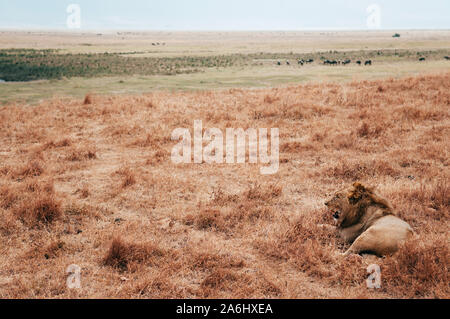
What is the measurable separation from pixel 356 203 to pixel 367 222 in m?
0.32

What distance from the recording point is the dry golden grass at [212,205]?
4676 mm

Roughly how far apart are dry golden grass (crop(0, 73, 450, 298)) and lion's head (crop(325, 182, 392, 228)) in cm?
33

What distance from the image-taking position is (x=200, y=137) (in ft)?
38.0

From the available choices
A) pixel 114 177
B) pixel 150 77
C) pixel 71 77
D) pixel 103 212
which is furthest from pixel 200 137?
pixel 71 77

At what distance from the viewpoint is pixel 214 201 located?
7004 millimetres

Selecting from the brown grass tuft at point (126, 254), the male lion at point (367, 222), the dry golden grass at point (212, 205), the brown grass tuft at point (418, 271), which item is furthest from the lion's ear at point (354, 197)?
the brown grass tuft at point (126, 254)

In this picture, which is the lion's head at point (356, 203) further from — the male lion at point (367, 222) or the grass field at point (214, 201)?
the grass field at point (214, 201)

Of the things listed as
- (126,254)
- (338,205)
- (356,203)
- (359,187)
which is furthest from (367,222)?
(126,254)

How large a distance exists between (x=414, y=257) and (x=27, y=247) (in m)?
5.30

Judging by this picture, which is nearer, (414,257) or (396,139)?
(414,257)

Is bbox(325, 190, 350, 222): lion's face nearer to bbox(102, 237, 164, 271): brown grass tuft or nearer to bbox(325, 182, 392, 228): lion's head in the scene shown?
bbox(325, 182, 392, 228): lion's head

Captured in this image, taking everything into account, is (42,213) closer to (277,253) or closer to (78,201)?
(78,201)

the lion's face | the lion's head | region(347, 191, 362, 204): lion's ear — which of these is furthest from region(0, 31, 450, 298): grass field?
region(347, 191, 362, 204): lion's ear
